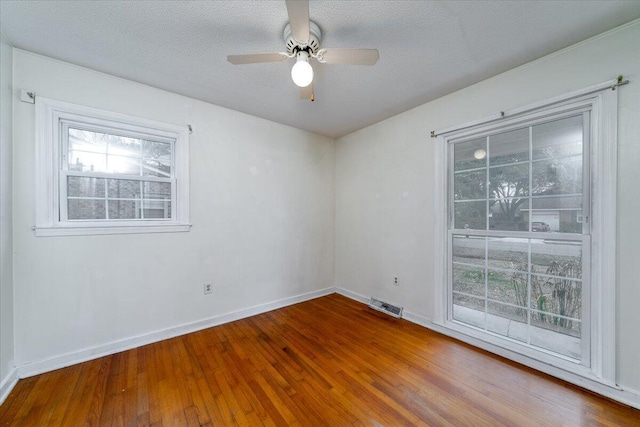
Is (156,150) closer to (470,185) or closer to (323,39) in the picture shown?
(323,39)

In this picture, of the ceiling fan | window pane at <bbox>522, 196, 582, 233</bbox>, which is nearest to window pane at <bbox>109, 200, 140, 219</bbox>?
the ceiling fan

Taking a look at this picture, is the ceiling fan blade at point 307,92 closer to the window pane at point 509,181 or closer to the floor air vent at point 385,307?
the window pane at point 509,181

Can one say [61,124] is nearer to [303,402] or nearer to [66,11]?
[66,11]

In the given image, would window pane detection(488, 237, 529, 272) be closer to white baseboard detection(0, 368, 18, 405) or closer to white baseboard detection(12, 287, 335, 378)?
white baseboard detection(12, 287, 335, 378)

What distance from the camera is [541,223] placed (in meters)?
2.00

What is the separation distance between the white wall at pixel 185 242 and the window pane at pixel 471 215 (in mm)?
1852

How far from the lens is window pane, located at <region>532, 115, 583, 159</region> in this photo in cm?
185

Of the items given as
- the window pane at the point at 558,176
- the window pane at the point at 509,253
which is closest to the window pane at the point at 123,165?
the window pane at the point at 509,253

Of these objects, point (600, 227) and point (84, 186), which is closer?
point (600, 227)

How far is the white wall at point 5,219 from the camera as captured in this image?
66.2 inches

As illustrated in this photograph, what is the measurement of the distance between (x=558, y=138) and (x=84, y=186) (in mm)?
4037

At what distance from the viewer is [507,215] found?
2.18 m

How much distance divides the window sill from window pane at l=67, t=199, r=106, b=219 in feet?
0.41

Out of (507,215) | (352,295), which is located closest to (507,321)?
(507,215)
